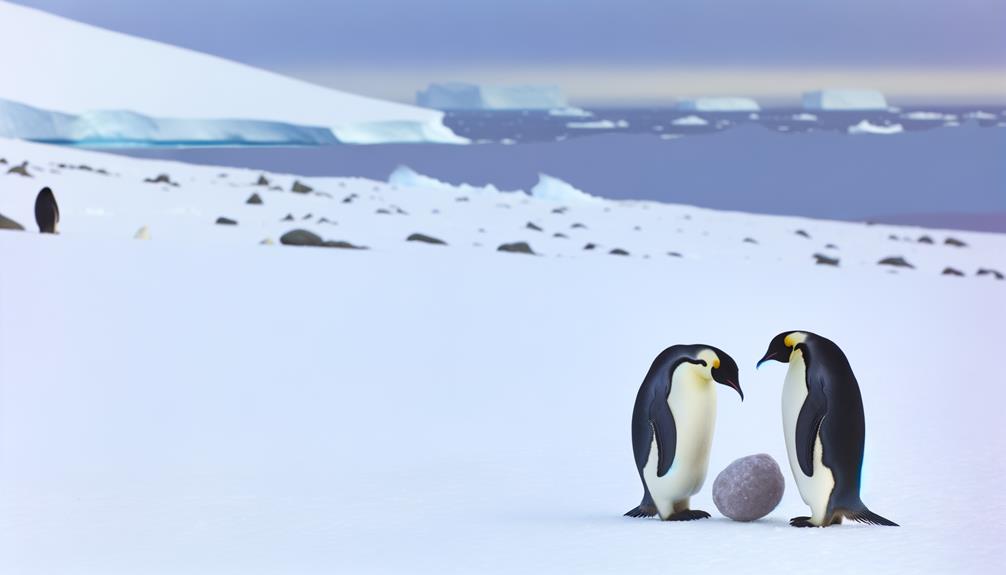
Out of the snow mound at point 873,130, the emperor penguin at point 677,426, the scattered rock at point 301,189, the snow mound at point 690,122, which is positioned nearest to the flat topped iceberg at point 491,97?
the snow mound at point 690,122

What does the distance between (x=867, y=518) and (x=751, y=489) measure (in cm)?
25

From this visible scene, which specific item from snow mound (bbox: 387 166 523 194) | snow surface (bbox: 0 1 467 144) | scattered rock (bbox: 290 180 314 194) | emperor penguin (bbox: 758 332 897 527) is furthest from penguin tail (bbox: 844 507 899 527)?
snow surface (bbox: 0 1 467 144)

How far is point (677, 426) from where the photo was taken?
2.93 metres

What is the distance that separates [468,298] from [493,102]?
28.7m

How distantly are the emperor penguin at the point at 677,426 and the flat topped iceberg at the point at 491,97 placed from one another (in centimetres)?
2903

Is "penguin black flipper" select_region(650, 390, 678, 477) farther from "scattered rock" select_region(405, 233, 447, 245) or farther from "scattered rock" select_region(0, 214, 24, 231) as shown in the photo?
"scattered rock" select_region(405, 233, 447, 245)

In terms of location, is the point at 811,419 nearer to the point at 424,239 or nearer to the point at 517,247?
the point at 517,247

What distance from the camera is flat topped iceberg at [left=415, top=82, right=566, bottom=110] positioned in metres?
32.8

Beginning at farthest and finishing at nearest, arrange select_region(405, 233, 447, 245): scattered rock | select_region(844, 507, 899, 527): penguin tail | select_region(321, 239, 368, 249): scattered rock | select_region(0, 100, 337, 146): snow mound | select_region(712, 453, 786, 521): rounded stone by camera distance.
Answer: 1. select_region(0, 100, 337, 146): snow mound
2. select_region(405, 233, 447, 245): scattered rock
3. select_region(321, 239, 368, 249): scattered rock
4. select_region(712, 453, 786, 521): rounded stone
5. select_region(844, 507, 899, 527): penguin tail

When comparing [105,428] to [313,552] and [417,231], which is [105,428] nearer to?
[313,552]

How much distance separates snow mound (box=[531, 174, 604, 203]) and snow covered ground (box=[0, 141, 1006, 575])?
742 cm

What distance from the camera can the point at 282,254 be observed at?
23.4 feet

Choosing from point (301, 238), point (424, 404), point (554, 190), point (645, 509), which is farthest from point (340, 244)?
point (554, 190)

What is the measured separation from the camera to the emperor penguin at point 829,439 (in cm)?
278
